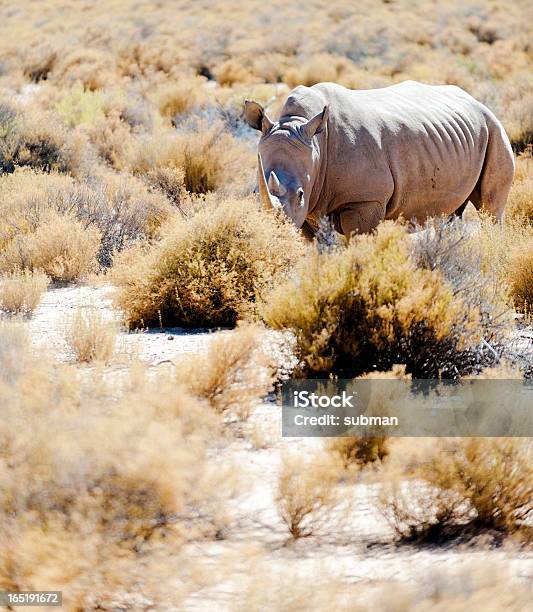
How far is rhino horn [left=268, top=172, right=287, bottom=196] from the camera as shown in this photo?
6.85 metres

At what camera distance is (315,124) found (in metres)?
7.25

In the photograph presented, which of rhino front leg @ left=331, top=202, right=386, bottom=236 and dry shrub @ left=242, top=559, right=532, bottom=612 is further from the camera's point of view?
rhino front leg @ left=331, top=202, right=386, bottom=236

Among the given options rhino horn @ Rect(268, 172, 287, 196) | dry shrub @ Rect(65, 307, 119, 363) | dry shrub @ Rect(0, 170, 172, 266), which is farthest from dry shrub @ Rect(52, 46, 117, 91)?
dry shrub @ Rect(65, 307, 119, 363)

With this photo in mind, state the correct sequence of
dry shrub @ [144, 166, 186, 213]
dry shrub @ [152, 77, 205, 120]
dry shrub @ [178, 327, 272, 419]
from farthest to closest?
dry shrub @ [152, 77, 205, 120], dry shrub @ [144, 166, 186, 213], dry shrub @ [178, 327, 272, 419]

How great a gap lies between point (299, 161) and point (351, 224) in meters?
0.80

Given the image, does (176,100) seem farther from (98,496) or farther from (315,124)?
(98,496)

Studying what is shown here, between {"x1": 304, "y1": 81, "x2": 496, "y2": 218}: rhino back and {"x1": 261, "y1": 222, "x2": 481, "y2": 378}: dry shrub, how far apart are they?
2.39 metres

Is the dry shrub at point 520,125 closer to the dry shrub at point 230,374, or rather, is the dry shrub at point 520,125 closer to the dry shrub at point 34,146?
the dry shrub at point 34,146

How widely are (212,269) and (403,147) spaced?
2.43 meters

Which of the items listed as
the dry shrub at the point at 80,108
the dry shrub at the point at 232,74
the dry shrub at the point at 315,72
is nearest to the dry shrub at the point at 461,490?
the dry shrub at the point at 80,108

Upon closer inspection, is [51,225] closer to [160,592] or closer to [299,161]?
[299,161]

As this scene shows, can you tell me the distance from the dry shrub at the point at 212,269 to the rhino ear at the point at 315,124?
30.5 inches

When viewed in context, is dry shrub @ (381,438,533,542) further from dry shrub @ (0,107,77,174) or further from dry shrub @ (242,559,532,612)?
dry shrub @ (0,107,77,174)

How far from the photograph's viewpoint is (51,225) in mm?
8500
